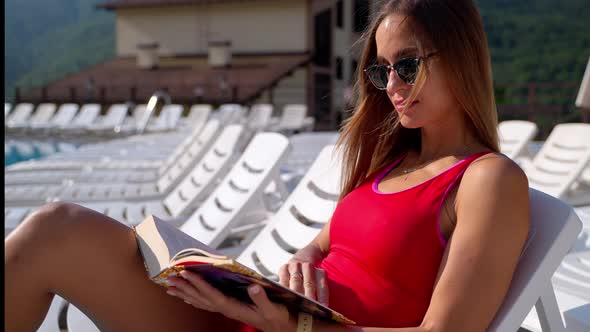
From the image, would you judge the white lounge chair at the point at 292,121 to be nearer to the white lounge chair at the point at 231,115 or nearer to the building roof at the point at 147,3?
the white lounge chair at the point at 231,115

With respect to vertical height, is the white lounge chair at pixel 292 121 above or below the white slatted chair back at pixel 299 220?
below

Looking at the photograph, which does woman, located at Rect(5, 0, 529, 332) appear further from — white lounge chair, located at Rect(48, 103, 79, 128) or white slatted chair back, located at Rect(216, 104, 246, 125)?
white lounge chair, located at Rect(48, 103, 79, 128)

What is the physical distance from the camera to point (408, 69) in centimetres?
143

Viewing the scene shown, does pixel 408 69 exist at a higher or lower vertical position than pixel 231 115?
higher

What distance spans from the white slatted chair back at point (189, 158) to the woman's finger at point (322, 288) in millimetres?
3121

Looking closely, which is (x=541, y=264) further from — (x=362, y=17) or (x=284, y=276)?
(x=362, y=17)

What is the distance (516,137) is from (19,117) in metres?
12.4

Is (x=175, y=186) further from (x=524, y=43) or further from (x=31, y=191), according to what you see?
(x=524, y=43)

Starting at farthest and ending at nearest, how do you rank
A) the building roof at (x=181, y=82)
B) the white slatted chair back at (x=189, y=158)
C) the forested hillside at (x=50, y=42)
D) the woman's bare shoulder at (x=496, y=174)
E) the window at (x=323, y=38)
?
the forested hillside at (x=50, y=42) < the window at (x=323, y=38) < the building roof at (x=181, y=82) < the white slatted chair back at (x=189, y=158) < the woman's bare shoulder at (x=496, y=174)

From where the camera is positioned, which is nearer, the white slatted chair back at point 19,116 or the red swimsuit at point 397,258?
the red swimsuit at point 397,258

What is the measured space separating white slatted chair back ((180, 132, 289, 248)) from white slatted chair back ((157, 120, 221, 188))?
3.81ft

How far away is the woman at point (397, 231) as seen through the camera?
1281mm

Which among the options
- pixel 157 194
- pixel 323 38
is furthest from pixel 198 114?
pixel 157 194

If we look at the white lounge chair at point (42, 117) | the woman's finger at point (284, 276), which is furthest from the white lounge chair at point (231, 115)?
the woman's finger at point (284, 276)
